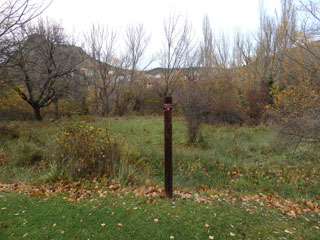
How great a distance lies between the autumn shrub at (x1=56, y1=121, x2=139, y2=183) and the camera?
14.8 ft

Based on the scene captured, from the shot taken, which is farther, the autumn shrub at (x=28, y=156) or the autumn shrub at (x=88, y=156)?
the autumn shrub at (x=28, y=156)

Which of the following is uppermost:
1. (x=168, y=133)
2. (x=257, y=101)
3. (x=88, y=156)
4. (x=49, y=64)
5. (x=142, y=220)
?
(x=49, y=64)

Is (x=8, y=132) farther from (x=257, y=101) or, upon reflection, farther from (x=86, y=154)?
(x=257, y=101)

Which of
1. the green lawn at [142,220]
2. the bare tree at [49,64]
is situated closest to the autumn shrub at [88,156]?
the green lawn at [142,220]

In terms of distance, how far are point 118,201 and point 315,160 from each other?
6830 mm

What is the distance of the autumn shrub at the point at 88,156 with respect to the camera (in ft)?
14.8

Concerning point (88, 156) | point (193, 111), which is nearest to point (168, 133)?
point (88, 156)

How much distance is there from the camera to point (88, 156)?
4.61m

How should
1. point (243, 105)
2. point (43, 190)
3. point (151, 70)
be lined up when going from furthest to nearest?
point (151, 70) < point (243, 105) < point (43, 190)

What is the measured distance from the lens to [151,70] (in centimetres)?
2506

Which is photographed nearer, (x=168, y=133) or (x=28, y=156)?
(x=168, y=133)

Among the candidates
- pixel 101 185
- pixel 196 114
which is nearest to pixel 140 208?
pixel 101 185

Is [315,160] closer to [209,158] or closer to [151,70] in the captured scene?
[209,158]

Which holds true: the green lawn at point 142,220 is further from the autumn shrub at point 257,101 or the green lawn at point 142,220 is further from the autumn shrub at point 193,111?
the autumn shrub at point 257,101
